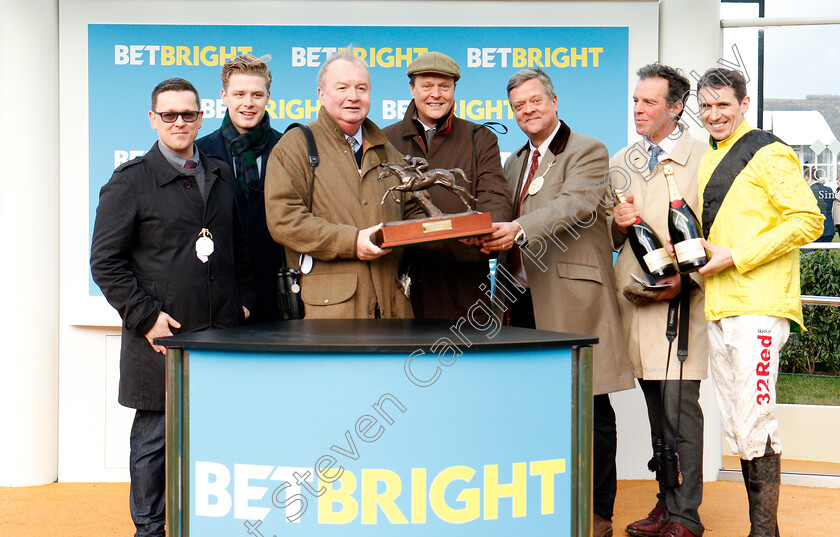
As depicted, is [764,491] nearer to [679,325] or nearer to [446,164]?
[679,325]

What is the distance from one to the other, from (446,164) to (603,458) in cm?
157

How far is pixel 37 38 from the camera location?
4793 millimetres

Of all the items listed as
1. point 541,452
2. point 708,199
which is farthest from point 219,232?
point 708,199

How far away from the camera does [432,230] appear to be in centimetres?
295

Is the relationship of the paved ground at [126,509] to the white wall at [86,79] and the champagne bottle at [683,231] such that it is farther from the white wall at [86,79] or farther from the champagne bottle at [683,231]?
the champagne bottle at [683,231]

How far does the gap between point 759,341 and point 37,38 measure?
13.9ft

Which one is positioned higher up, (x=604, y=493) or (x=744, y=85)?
(x=744, y=85)

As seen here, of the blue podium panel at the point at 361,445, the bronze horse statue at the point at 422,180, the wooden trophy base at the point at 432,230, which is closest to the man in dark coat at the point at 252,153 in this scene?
the bronze horse statue at the point at 422,180

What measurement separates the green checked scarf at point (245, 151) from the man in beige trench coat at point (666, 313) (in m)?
1.71

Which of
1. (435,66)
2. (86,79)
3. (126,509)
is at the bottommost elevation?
(126,509)

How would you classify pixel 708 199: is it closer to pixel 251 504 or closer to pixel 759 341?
pixel 759 341

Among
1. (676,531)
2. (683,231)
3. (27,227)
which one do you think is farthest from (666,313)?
(27,227)

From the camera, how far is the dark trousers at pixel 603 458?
3861 mm

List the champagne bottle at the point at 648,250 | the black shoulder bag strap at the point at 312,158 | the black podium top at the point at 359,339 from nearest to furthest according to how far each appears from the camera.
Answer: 1. the black podium top at the point at 359,339
2. the black shoulder bag strap at the point at 312,158
3. the champagne bottle at the point at 648,250
